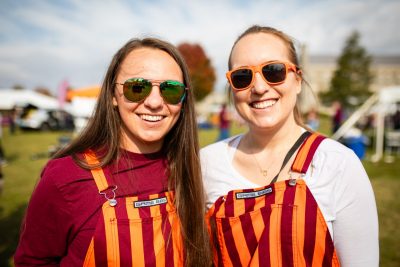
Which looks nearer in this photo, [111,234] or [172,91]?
[111,234]

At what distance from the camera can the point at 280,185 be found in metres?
1.51

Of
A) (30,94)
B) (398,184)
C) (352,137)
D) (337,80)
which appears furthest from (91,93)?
(337,80)

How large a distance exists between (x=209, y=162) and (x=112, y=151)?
69 cm

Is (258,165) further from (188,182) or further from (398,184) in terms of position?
(398,184)

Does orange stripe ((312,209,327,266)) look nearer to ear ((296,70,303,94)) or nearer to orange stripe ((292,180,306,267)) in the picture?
orange stripe ((292,180,306,267))

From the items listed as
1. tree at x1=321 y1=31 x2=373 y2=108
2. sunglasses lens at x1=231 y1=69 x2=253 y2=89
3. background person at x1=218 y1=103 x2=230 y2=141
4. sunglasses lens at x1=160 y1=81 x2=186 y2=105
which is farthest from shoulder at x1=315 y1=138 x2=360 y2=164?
tree at x1=321 y1=31 x2=373 y2=108

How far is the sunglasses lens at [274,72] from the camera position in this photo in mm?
1678

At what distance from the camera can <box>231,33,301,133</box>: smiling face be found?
5.57 feet

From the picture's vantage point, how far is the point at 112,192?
150 cm

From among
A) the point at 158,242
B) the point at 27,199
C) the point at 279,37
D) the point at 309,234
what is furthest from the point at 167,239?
the point at 27,199

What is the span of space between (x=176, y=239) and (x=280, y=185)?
0.69m

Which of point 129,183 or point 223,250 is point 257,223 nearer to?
point 223,250

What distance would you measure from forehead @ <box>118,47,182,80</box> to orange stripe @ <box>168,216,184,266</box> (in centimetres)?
88

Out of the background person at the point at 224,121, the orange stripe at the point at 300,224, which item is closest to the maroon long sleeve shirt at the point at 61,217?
the orange stripe at the point at 300,224
